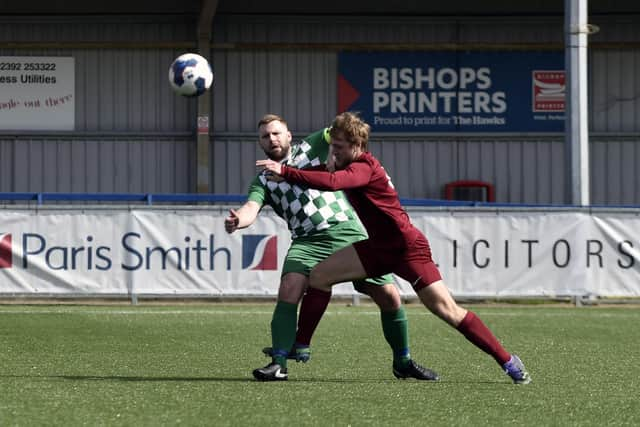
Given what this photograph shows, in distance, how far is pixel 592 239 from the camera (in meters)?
16.4

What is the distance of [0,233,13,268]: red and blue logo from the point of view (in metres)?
15.8

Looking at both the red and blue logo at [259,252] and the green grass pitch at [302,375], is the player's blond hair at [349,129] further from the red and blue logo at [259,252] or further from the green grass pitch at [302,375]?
the red and blue logo at [259,252]

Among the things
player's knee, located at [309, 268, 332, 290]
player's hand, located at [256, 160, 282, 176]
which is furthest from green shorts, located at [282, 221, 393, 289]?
player's hand, located at [256, 160, 282, 176]

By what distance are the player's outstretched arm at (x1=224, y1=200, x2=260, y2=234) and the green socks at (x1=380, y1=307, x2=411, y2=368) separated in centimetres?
105

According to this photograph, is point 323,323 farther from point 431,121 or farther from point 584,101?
point 431,121

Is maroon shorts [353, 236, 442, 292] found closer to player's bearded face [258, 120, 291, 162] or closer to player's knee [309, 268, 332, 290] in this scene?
player's knee [309, 268, 332, 290]

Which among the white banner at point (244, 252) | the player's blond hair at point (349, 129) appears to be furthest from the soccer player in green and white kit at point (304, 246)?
the white banner at point (244, 252)

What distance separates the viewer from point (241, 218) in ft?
24.0

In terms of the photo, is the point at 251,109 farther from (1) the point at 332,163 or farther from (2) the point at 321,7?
(1) the point at 332,163

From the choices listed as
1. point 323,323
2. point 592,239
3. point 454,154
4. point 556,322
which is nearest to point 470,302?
point 592,239

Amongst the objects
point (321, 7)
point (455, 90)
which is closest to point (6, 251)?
point (321, 7)

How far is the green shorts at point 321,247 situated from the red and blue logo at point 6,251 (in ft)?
28.6

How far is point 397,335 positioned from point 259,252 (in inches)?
332

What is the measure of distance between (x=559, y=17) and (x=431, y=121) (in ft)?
11.0
